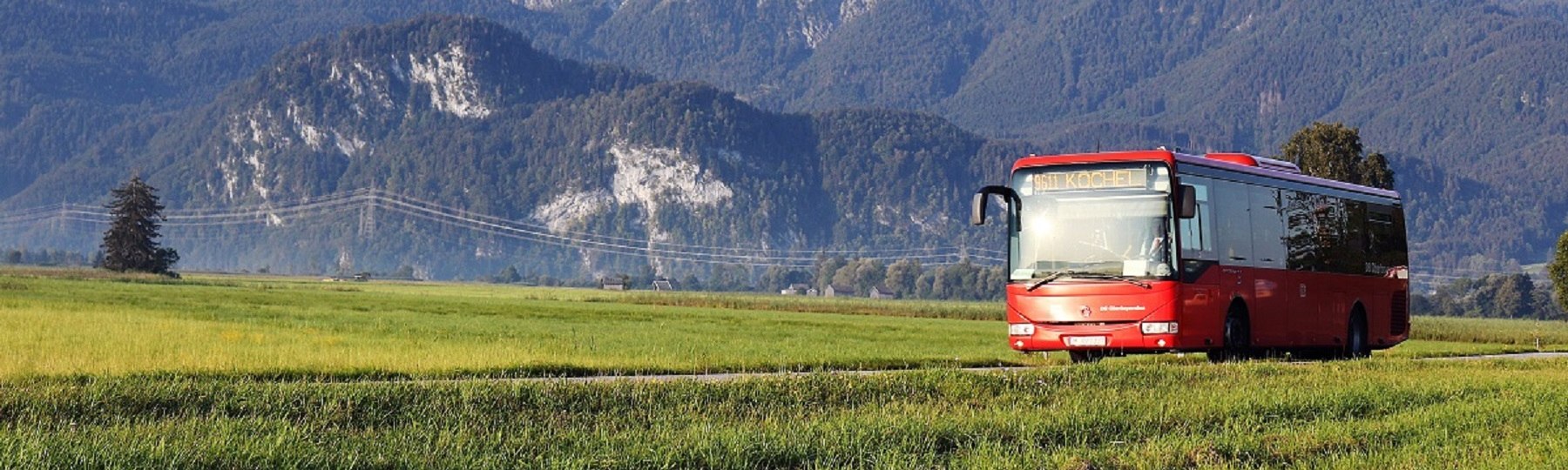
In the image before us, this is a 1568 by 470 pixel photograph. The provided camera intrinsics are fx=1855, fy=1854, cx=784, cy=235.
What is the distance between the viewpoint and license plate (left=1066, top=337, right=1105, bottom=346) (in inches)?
1207

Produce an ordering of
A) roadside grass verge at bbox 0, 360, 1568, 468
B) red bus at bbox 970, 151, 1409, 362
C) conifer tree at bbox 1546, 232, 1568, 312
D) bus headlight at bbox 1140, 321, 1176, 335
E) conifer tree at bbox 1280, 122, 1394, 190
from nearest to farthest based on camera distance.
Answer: roadside grass verge at bbox 0, 360, 1568, 468, bus headlight at bbox 1140, 321, 1176, 335, red bus at bbox 970, 151, 1409, 362, conifer tree at bbox 1280, 122, 1394, 190, conifer tree at bbox 1546, 232, 1568, 312

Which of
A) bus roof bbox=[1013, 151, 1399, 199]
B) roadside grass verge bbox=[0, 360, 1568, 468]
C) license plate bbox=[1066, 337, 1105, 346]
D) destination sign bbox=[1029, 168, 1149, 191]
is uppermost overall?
bus roof bbox=[1013, 151, 1399, 199]

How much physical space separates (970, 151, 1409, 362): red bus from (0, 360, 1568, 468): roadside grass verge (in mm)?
6407

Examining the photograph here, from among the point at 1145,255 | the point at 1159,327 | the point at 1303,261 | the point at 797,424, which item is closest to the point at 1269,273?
the point at 1303,261

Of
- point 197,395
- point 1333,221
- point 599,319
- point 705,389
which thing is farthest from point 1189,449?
point 599,319

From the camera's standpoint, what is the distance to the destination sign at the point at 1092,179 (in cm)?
3069

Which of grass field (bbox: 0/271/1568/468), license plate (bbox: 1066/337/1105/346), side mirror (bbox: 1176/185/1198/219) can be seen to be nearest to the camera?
grass field (bbox: 0/271/1568/468)

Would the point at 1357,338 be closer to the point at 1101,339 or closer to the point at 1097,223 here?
the point at 1101,339

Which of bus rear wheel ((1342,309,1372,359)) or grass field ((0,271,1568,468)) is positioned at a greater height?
bus rear wheel ((1342,309,1372,359))

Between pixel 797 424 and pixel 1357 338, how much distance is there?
2325cm

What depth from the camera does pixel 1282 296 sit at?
34.0 meters

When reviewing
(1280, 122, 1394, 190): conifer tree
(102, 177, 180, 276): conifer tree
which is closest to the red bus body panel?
(1280, 122, 1394, 190): conifer tree

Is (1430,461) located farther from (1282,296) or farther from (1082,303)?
(1282,296)

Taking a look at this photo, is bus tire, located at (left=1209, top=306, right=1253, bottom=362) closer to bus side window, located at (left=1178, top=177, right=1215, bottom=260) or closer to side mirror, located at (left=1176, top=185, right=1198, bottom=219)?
bus side window, located at (left=1178, top=177, right=1215, bottom=260)
